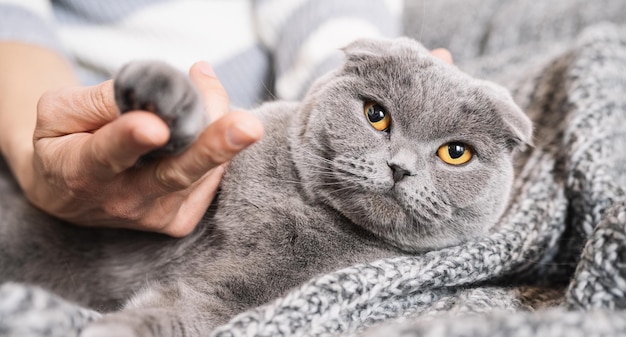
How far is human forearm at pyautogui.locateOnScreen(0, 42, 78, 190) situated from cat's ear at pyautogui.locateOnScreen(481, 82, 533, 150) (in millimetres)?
935

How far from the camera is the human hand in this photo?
0.65 m

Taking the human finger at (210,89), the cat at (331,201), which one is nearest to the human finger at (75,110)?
the human finger at (210,89)

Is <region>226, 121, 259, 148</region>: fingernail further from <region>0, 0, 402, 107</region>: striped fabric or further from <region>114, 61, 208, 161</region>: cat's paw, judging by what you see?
<region>0, 0, 402, 107</region>: striped fabric

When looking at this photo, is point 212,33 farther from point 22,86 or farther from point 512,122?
point 512,122

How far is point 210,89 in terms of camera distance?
0.86 m

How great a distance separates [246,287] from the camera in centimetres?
82

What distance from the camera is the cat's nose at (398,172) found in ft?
2.73

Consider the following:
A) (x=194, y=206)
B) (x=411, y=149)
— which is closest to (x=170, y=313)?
(x=194, y=206)

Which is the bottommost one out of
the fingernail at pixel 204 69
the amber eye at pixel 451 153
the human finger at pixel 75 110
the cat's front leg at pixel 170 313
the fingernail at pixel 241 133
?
the cat's front leg at pixel 170 313

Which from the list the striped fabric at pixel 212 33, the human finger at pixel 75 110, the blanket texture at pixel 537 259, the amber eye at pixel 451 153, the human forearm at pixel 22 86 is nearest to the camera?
the blanket texture at pixel 537 259

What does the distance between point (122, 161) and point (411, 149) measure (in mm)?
456

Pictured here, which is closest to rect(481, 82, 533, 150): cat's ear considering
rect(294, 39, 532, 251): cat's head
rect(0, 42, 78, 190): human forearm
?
rect(294, 39, 532, 251): cat's head

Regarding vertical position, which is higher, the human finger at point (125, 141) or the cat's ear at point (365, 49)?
the cat's ear at point (365, 49)

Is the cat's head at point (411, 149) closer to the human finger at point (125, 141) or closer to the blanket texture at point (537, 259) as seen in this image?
the blanket texture at point (537, 259)
